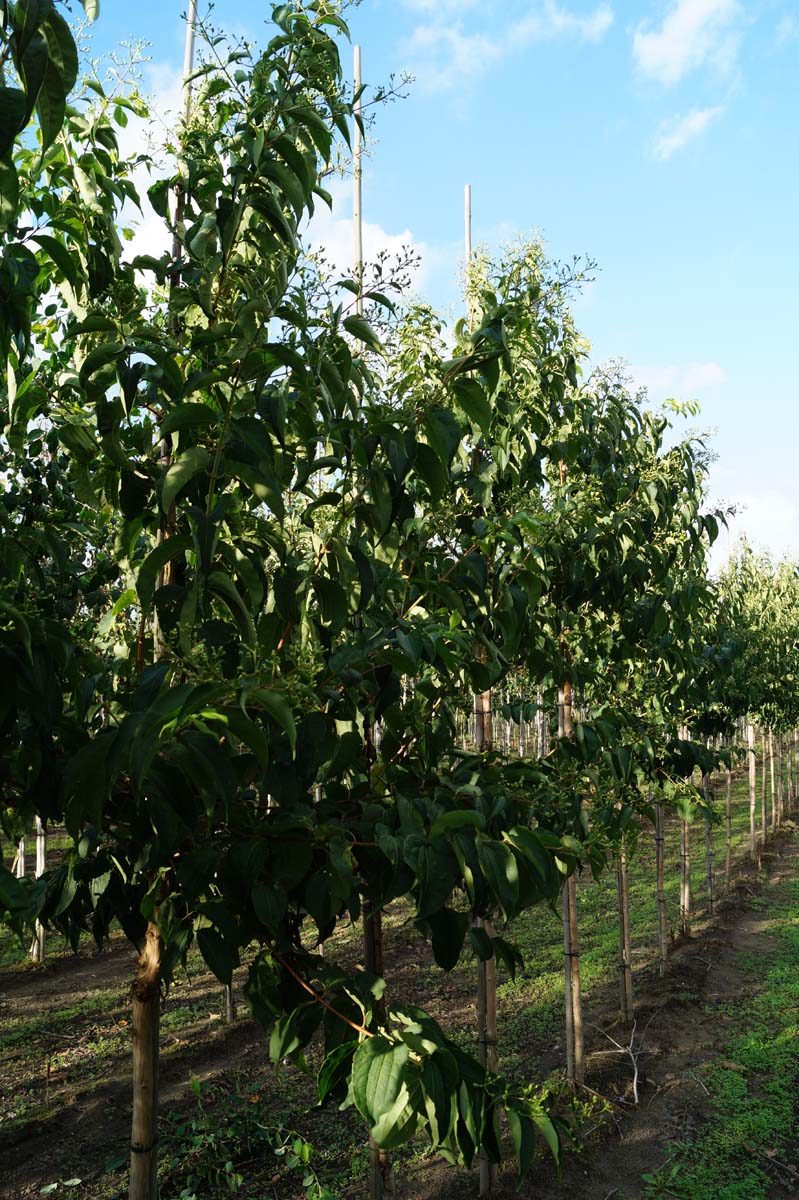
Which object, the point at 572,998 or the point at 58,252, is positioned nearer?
the point at 58,252

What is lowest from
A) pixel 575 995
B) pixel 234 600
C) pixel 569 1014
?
pixel 569 1014

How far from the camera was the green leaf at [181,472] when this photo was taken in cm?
154

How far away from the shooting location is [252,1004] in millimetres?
1959

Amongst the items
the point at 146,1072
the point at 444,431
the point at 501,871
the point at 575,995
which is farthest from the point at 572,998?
the point at 444,431

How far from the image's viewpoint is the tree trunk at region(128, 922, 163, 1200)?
1950mm

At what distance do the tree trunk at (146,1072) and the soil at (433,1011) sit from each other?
10.7 feet

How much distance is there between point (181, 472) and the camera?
1.57 m

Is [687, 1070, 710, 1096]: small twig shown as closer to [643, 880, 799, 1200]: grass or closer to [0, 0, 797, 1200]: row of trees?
[643, 880, 799, 1200]: grass

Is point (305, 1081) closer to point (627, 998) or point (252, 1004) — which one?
point (627, 998)

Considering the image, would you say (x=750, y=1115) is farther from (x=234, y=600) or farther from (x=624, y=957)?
(x=234, y=600)

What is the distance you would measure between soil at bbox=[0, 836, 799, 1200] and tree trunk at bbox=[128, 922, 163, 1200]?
3253 millimetres

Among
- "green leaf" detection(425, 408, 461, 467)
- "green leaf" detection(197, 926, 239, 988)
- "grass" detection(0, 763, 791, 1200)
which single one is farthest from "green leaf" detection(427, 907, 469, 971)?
"grass" detection(0, 763, 791, 1200)

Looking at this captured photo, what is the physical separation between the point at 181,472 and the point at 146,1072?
4.41 ft

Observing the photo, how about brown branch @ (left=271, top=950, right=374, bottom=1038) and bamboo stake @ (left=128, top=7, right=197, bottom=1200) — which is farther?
bamboo stake @ (left=128, top=7, right=197, bottom=1200)
